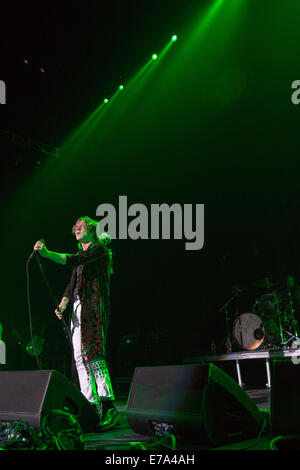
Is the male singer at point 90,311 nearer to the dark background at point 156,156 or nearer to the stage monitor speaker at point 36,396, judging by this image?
the stage monitor speaker at point 36,396

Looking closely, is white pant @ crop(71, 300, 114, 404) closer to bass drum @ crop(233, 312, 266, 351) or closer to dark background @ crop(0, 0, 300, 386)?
bass drum @ crop(233, 312, 266, 351)

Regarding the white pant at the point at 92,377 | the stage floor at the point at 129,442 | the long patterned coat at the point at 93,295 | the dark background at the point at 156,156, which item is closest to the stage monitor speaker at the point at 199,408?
the stage floor at the point at 129,442

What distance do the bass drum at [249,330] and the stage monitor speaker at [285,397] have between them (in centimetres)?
469

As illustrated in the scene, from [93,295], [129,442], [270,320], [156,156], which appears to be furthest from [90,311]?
[156,156]

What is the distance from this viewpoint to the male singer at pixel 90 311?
2.84 m

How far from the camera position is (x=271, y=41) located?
18.5ft

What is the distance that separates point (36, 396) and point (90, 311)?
834 millimetres

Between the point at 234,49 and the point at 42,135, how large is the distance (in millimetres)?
3552

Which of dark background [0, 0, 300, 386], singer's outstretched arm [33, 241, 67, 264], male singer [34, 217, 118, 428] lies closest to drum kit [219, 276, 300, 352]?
dark background [0, 0, 300, 386]

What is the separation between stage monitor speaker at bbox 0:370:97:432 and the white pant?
11.3 inches

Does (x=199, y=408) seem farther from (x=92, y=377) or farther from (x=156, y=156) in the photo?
(x=156, y=156)

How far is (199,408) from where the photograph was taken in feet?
6.50

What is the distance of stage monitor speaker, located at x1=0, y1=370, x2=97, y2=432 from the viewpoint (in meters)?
2.17
